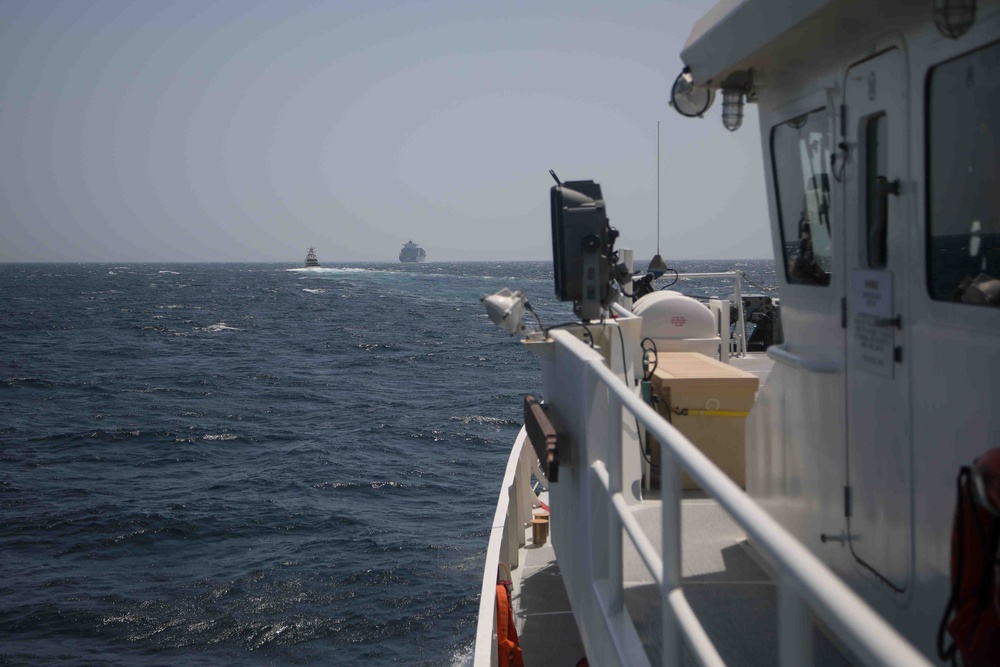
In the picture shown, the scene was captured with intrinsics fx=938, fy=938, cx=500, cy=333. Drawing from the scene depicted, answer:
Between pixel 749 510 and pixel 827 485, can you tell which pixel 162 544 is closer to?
pixel 827 485

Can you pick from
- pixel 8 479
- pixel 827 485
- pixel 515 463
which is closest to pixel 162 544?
pixel 8 479

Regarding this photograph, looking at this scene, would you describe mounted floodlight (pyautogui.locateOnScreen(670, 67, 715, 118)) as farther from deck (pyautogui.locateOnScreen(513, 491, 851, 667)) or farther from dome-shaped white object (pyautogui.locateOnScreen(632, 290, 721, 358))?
dome-shaped white object (pyautogui.locateOnScreen(632, 290, 721, 358))

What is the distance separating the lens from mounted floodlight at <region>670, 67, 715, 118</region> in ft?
15.8

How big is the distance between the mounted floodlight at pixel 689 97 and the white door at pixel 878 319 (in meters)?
1.25

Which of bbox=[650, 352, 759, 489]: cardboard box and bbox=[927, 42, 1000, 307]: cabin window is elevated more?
bbox=[927, 42, 1000, 307]: cabin window

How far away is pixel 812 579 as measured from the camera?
1.32 m

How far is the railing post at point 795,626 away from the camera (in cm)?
150

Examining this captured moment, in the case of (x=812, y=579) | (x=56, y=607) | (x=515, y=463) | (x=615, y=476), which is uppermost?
(x=812, y=579)

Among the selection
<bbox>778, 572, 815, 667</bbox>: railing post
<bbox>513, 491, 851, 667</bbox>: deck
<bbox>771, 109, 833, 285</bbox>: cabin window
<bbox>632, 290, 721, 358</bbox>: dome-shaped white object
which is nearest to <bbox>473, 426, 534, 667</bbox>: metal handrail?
<bbox>513, 491, 851, 667</bbox>: deck

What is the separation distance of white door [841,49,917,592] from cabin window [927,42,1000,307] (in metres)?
0.17

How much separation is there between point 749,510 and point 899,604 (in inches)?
82.7

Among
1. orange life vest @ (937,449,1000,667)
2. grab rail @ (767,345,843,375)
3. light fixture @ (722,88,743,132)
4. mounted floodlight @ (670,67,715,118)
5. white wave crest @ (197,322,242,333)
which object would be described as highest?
mounted floodlight @ (670,67,715,118)

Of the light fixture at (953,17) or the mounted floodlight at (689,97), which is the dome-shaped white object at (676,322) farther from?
the light fixture at (953,17)

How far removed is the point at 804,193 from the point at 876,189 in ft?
2.65
